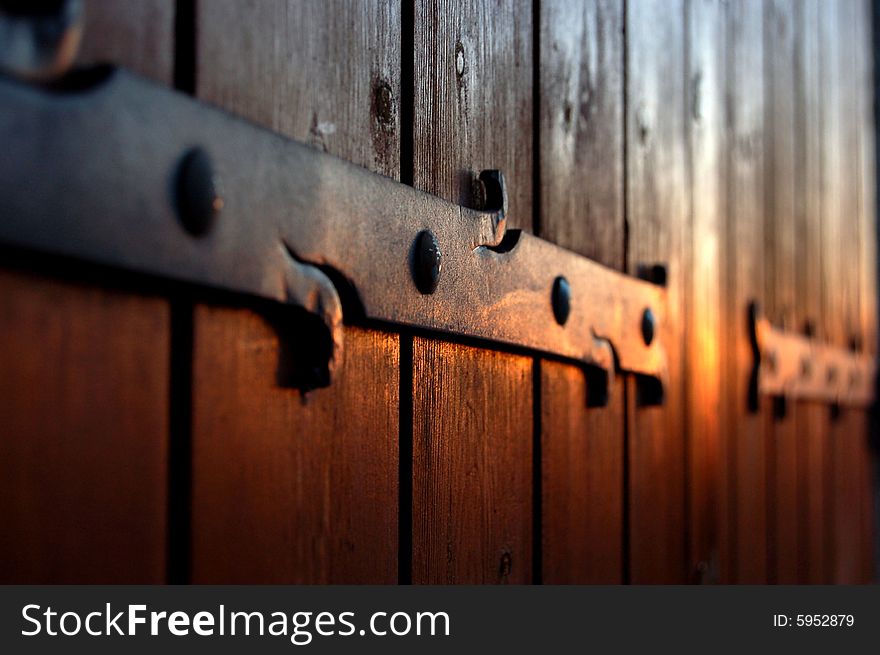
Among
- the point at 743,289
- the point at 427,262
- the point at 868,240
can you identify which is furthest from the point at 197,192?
the point at 868,240

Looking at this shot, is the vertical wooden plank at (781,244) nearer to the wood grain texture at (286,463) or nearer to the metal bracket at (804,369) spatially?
the metal bracket at (804,369)

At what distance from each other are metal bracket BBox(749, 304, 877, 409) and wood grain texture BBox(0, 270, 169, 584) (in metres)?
0.97

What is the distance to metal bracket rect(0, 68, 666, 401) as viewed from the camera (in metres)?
0.32

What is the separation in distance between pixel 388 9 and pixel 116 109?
228 mm

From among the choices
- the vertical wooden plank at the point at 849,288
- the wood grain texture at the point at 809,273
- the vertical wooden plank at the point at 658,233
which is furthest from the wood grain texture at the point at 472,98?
the vertical wooden plank at the point at 849,288

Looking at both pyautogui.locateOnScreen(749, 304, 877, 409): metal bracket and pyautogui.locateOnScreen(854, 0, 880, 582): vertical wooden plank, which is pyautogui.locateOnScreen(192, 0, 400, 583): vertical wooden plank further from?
pyautogui.locateOnScreen(854, 0, 880, 582): vertical wooden plank

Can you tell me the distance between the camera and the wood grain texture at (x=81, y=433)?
329 millimetres

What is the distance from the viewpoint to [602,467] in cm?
82

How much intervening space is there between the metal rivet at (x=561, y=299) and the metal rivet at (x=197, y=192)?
0.34 metres

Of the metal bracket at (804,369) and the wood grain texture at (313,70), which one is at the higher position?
the metal bracket at (804,369)

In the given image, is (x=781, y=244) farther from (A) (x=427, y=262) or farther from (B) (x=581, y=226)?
(A) (x=427, y=262)

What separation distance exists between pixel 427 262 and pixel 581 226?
0.29m

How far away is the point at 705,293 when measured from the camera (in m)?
1.08

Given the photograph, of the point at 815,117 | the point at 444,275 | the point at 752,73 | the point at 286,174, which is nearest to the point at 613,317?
the point at 444,275
